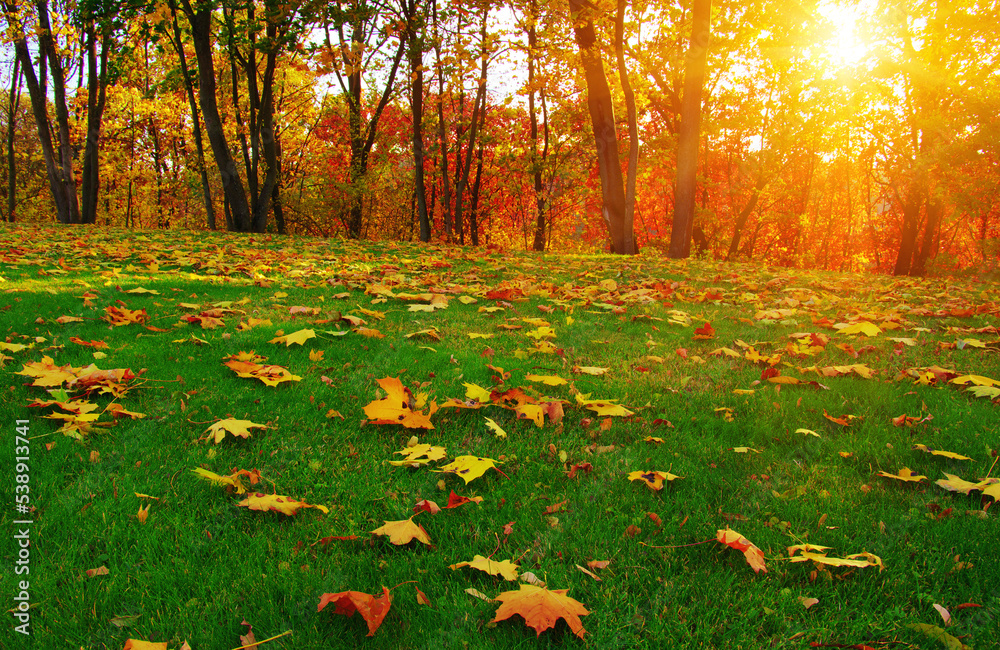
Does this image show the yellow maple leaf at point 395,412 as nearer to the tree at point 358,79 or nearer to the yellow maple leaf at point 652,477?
the yellow maple leaf at point 652,477

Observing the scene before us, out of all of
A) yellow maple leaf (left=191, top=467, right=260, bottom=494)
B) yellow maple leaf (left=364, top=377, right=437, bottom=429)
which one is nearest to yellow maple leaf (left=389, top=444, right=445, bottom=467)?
yellow maple leaf (left=364, top=377, right=437, bottom=429)

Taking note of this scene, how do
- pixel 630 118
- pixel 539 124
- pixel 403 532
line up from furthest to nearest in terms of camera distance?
1. pixel 539 124
2. pixel 630 118
3. pixel 403 532

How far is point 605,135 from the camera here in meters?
12.3

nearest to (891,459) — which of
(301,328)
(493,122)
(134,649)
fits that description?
(134,649)

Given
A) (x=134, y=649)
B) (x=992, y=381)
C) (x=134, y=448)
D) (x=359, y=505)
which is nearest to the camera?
(x=134, y=649)

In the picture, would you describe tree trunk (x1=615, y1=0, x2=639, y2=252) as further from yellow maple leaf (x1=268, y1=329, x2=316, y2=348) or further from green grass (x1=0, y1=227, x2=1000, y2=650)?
yellow maple leaf (x1=268, y1=329, x2=316, y2=348)

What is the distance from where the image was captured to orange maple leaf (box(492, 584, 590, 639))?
126 cm

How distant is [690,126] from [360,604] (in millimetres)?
11454

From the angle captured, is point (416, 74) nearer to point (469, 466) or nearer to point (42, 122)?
point (42, 122)

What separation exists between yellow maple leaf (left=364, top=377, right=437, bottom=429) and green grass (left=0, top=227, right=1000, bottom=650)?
56 millimetres

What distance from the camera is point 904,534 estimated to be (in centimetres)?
163

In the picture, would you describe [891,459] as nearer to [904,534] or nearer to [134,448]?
[904,534]

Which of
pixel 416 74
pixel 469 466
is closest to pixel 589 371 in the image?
pixel 469 466

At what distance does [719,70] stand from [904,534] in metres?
19.4
